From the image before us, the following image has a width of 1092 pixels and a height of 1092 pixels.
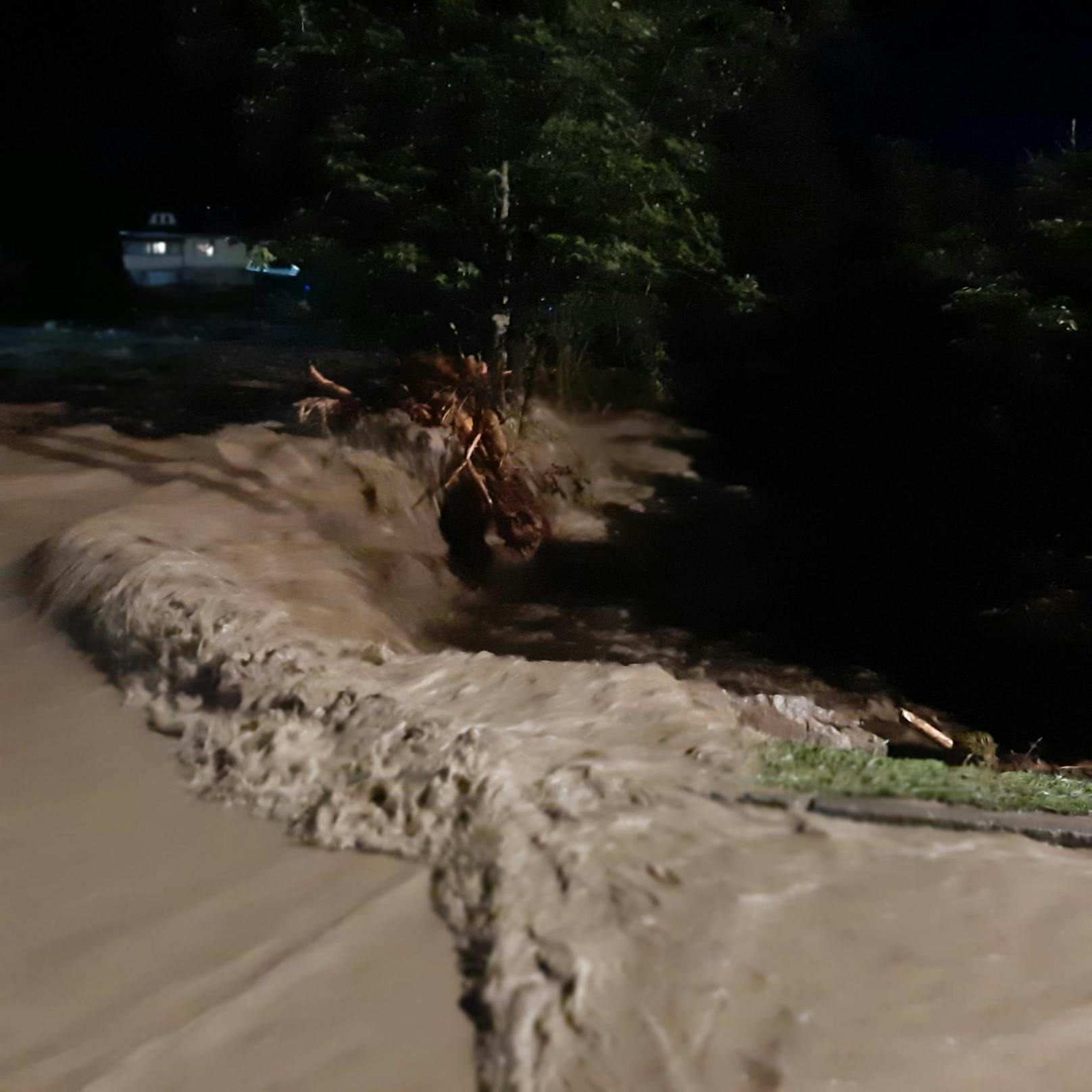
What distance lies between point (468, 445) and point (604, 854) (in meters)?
6.90

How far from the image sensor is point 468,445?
33.0ft

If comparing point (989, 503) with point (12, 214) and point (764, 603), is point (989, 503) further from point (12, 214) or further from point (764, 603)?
point (12, 214)

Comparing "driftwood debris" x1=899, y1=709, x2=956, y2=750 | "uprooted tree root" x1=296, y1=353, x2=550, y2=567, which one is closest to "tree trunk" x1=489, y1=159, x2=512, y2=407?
"uprooted tree root" x1=296, y1=353, x2=550, y2=567

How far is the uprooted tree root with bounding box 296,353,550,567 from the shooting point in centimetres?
987

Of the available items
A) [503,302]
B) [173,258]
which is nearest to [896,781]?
[503,302]

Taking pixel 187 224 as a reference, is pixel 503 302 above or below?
below

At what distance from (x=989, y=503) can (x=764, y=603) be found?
7.41 feet

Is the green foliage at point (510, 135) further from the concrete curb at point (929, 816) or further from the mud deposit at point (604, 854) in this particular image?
the concrete curb at point (929, 816)

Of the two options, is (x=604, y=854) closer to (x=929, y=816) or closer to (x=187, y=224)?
(x=929, y=816)

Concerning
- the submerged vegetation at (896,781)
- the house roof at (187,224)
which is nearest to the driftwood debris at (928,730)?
the submerged vegetation at (896,781)

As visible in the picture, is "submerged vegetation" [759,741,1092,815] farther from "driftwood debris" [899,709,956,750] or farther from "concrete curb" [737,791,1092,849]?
"driftwood debris" [899,709,956,750]

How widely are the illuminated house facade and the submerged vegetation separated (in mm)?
14822

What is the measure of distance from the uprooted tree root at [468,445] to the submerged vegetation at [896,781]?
546cm

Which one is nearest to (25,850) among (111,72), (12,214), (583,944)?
(583,944)
